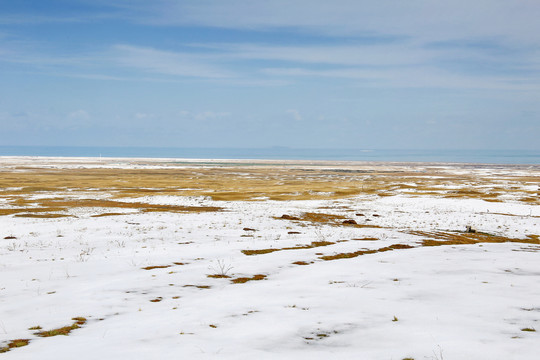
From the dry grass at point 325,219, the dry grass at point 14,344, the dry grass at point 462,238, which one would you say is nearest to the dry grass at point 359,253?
the dry grass at point 462,238

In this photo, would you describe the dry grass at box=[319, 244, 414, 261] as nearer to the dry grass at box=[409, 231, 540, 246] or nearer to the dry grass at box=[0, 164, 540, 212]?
the dry grass at box=[409, 231, 540, 246]

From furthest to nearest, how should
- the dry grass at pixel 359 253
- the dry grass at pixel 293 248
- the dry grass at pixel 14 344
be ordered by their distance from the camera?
the dry grass at pixel 293 248, the dry grass at pixel 359 253, the dry grass at pixel 14 344

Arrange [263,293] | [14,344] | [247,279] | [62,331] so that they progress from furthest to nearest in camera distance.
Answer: [247,279], [263,293], [62,331], [14,344]

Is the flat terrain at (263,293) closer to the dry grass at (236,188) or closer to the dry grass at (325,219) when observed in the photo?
the dry grass at (325,219)

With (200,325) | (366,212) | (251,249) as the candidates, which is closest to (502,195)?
(366,212)

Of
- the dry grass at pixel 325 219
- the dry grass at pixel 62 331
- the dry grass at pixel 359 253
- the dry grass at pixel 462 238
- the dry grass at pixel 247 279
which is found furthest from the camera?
the dry grass at pixel 325 219

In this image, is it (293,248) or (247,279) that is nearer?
(247,279)

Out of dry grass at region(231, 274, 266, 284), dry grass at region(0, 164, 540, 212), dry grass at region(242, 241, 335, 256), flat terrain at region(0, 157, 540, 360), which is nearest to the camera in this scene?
flat terrain at region(0, 157, 540, 360)

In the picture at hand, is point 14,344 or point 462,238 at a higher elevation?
point 14,344

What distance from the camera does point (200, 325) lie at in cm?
1127

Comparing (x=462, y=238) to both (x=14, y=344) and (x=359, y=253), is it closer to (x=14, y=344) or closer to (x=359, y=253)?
(x=359, y=253)

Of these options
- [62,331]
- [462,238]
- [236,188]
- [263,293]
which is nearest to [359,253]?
[263,293]

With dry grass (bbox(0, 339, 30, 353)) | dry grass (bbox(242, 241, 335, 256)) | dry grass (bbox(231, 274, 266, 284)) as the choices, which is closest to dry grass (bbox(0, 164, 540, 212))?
dry grass (bbox(242, 241, 335, 256))

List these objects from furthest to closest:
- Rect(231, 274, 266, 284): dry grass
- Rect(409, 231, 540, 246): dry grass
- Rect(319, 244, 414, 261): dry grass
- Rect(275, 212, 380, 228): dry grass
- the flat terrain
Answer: Rect(275, 212, 380, 228): dry grass → Rect(409, 231, 540, 246): dry grass → Rect(319, 244, 414, 261): dry grass → Rect(231, 274, 266, 284): dry grass → the flat terrain
